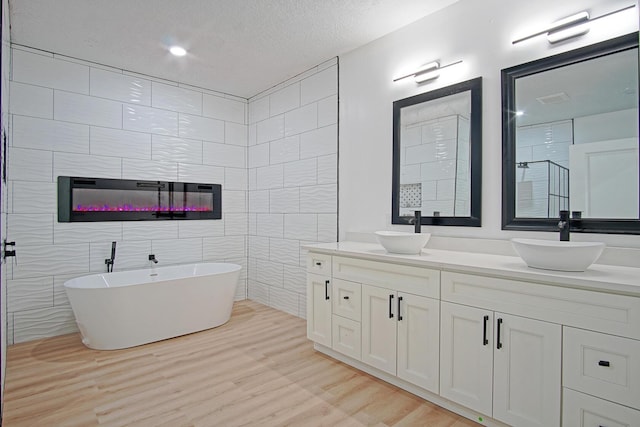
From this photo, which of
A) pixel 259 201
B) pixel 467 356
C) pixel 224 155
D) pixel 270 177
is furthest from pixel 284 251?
pixel 467 356

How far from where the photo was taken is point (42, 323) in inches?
130

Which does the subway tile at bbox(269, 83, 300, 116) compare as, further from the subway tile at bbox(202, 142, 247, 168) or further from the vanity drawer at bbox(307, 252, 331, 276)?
the vanity drawer at bbox(307, 252, 331, 276)

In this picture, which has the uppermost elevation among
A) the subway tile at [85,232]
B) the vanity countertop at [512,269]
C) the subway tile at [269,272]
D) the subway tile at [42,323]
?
the subway tile at [85,232]

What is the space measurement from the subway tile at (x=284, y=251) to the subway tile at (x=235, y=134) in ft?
4.57

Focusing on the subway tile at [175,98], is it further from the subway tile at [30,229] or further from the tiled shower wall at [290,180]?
the subway tile at [30,229]

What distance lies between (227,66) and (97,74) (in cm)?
132

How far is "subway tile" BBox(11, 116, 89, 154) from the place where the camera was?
3.22m

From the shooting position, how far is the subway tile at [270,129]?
422 cm

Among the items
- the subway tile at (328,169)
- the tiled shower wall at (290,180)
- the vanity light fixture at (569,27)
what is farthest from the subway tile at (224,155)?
the vanity light fixture at (569,27)

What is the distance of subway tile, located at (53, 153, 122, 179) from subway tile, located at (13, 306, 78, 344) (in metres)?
1.30

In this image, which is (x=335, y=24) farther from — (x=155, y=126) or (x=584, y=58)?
(x=155, y=126)

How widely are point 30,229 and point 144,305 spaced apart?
1317 mm

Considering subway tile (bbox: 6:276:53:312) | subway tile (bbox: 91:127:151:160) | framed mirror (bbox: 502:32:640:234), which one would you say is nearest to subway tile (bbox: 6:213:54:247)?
subway tile (bbox: 6:276:53:312)

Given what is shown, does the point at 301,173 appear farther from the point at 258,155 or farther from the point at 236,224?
the point at 236,224
